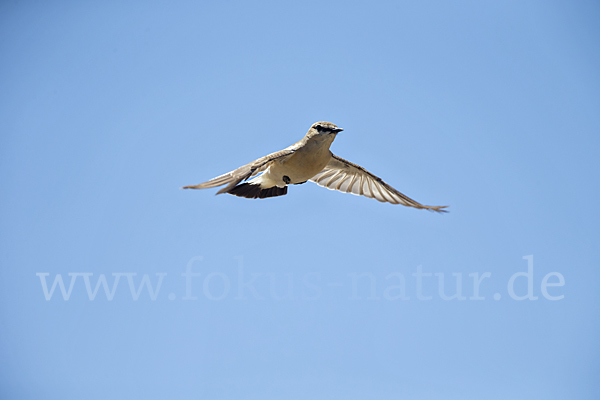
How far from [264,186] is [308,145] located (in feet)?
5.79

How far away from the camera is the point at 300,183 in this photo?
34.7ft

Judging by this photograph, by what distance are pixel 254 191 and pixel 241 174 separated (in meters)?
2.60

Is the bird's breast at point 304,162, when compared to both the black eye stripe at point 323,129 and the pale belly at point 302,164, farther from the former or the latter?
the black eye stripe at point 323,129

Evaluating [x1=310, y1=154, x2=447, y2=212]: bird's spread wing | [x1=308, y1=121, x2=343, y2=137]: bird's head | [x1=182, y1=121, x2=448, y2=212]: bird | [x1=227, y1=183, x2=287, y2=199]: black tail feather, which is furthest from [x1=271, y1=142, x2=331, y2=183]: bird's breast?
[x1=310, y1=154, x2=447, y2=212]: bird's spread wing

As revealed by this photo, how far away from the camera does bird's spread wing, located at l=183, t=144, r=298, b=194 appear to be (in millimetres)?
7258

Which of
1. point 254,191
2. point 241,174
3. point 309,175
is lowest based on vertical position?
point 241,174

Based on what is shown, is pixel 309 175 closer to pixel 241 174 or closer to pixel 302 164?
pixel 302 164

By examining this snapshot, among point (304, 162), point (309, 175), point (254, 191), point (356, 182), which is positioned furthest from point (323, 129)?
point (356, 182)

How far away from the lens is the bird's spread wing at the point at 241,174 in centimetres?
726

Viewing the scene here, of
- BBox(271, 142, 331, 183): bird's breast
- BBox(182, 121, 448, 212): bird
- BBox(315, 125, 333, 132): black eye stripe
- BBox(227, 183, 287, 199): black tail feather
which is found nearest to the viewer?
BBox(182, 121, 448, 212): bird

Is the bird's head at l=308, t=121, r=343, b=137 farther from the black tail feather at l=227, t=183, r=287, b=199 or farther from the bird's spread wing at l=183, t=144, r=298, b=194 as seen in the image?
the black tail feather at l=227, t=183, r=287, b=199

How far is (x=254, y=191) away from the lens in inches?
414

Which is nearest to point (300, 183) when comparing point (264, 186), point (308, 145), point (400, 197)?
point (264, 186)

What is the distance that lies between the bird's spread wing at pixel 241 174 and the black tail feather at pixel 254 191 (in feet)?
4.24
